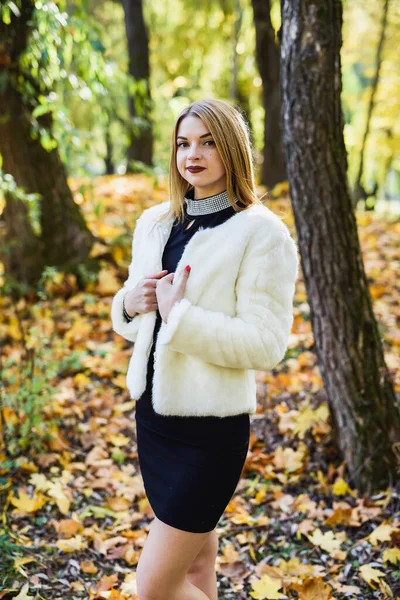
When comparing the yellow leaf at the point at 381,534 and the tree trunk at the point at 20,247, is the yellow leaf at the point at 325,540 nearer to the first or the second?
the yellow leaf at the point at 381,534

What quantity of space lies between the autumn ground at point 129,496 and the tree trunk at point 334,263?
0.84ft

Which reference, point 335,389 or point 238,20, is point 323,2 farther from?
point 238,20

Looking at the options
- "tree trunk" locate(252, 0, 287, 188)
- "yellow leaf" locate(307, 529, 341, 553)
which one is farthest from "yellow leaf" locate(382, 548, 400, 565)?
"tree trunk" locate(252, 0, 287, 188)

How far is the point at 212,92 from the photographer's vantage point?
1284 centimetres

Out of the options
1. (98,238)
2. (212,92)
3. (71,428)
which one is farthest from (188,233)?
(212,92)

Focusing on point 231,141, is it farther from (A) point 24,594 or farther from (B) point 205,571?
(A) point 24,594

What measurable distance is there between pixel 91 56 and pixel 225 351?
3070mm

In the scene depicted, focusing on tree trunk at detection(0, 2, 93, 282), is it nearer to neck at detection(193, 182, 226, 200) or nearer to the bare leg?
neck at detection(193, 182, 226, 200)

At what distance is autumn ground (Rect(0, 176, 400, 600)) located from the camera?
2809 mm

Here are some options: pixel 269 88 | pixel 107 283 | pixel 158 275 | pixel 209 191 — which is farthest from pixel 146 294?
pixel 269 88

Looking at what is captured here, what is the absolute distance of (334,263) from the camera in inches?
129

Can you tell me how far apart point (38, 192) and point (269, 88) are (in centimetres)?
451

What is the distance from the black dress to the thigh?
3 cm

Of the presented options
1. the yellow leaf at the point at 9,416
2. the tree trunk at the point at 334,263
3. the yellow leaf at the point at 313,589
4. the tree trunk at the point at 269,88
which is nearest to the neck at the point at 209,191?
the tree trunk at the point at 334,263
